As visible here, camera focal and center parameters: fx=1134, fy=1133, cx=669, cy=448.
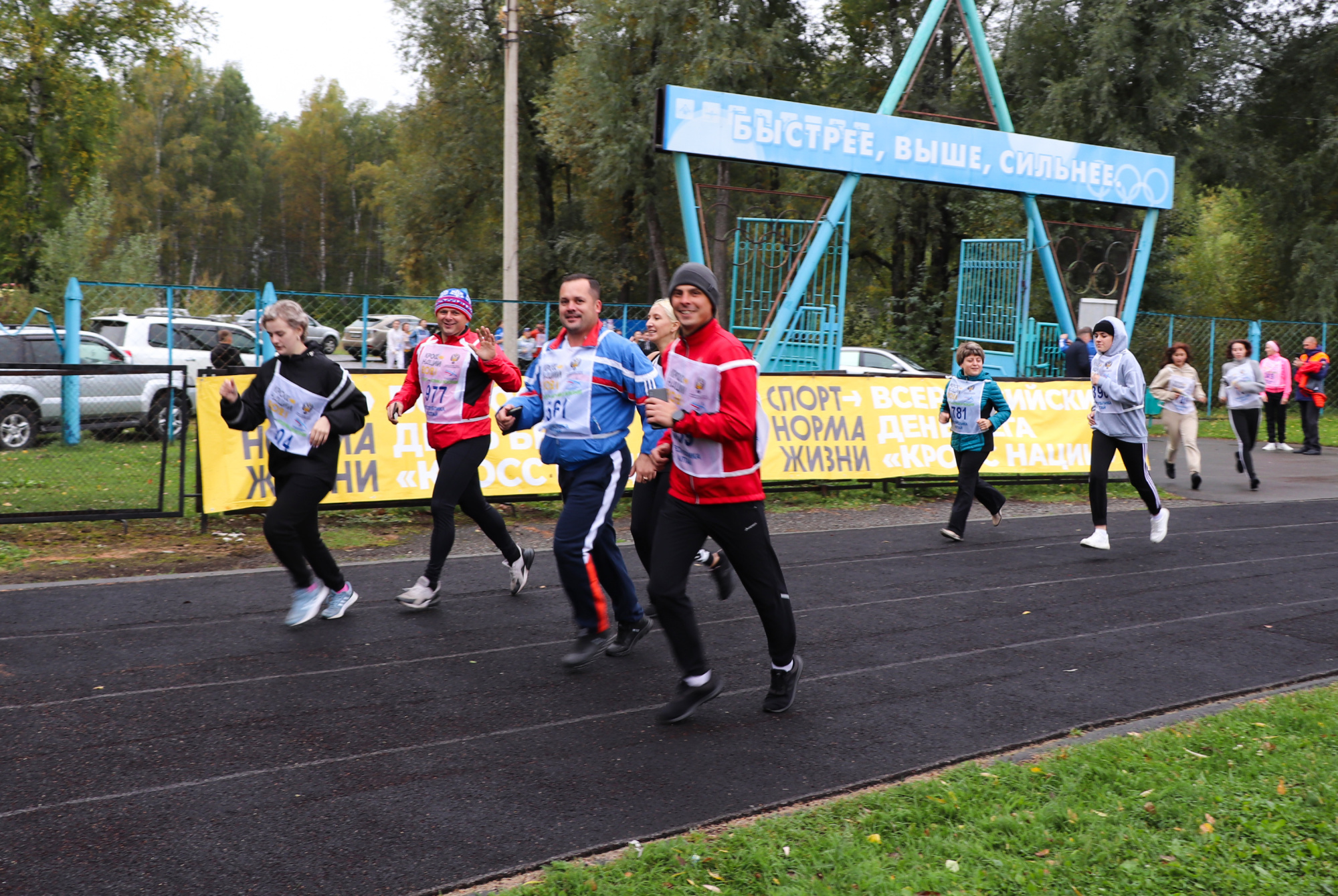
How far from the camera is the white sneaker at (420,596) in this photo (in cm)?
693

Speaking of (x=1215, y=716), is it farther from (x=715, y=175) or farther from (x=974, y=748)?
(x=715, y=175)

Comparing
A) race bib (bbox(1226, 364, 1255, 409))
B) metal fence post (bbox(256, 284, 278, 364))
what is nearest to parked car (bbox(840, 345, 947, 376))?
race bib (bbox(1226, 364, 1255, 409))

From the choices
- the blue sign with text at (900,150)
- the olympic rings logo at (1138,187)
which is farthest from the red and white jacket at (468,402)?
the olympic rings logo at (1138,187)

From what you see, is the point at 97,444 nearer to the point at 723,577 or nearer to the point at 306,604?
the point at 306,604

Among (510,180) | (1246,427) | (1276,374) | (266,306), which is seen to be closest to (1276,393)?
(1276,374)

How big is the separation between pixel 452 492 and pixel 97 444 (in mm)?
4550

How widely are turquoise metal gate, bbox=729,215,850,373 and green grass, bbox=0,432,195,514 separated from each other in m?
7.65

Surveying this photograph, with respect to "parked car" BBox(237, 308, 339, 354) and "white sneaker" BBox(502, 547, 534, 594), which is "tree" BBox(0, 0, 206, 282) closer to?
"parked car" BBox(237, 308, 339, 354)

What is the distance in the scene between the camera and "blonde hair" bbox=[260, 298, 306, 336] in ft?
20.6

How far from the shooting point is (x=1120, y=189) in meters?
16.7

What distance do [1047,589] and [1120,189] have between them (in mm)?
10763

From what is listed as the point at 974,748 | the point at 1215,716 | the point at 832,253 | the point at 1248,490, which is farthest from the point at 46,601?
the point at 1248,490

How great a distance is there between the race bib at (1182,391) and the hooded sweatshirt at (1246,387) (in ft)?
5.66

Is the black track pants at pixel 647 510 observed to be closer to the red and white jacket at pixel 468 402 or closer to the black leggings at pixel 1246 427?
the red and white jacket at pixel 468 402
